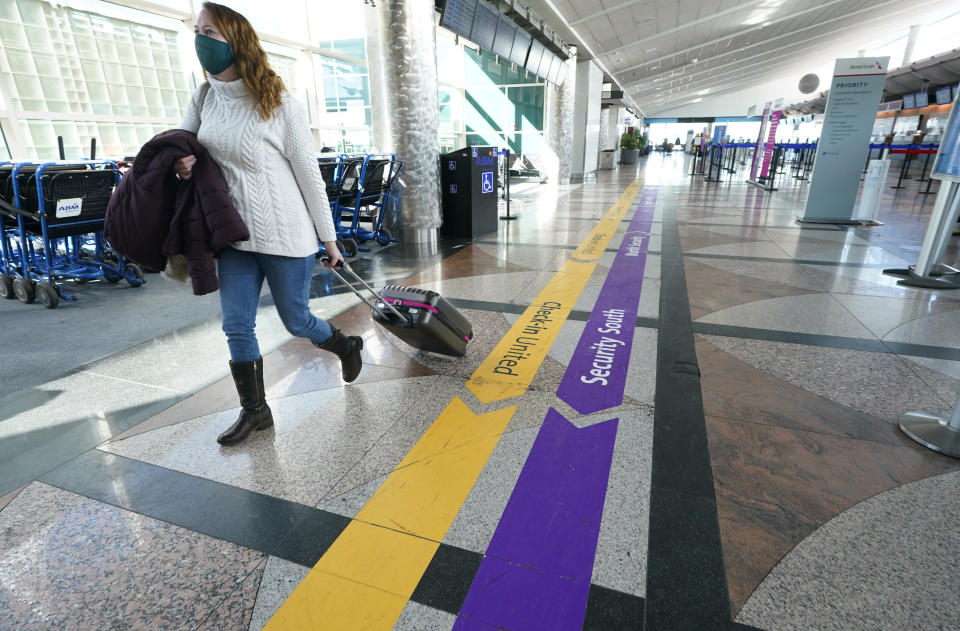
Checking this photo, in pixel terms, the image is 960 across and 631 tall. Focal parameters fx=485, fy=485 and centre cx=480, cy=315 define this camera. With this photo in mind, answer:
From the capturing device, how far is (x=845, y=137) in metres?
7.61

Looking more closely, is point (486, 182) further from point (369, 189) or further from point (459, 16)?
point (459, 16)

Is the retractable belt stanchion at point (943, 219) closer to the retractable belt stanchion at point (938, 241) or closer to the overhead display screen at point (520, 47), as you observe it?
the retractable belt stanchion at point (938, 241)

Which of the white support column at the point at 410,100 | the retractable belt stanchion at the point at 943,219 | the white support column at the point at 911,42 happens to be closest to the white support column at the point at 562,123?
the white support column at the point at 410,100

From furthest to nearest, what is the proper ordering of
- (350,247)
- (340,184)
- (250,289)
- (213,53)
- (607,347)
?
(350,247) → (340,184) → (607,347) → (250,289) → (213,53)

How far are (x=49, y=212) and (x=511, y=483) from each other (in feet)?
15.2

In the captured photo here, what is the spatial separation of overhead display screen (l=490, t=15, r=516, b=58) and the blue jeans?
987cm

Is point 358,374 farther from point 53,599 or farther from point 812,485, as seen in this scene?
point 812,485

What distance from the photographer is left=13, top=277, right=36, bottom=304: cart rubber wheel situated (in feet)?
13.9

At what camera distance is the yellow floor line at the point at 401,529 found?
1.38 m

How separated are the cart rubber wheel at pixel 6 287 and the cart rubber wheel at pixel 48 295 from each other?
47 centimetres

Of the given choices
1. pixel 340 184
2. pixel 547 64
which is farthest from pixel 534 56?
pixel 340 184

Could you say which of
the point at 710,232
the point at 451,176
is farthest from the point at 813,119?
the point at 451,176

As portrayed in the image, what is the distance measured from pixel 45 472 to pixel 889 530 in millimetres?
3200

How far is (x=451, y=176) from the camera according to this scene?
7.24 metres
